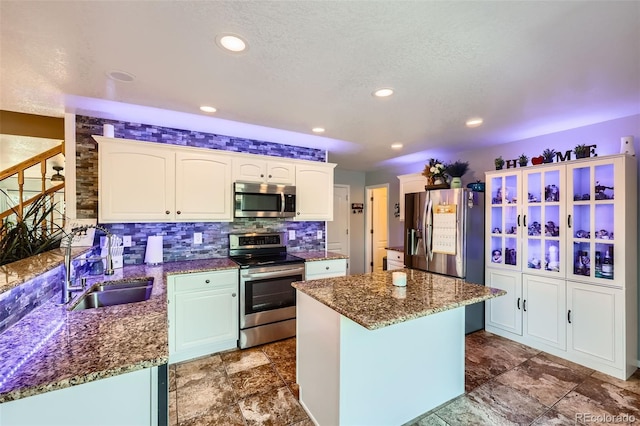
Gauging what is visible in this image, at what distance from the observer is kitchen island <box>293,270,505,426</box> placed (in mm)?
1615

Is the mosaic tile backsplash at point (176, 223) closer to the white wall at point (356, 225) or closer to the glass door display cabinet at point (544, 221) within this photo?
the white wall at point (356, 225)

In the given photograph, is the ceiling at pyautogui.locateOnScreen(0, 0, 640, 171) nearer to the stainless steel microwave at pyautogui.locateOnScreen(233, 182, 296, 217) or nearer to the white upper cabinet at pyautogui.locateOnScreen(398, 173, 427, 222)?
the stainless steel microwave at pyautogui.locateOnScreen(233, 182, 296, 217)

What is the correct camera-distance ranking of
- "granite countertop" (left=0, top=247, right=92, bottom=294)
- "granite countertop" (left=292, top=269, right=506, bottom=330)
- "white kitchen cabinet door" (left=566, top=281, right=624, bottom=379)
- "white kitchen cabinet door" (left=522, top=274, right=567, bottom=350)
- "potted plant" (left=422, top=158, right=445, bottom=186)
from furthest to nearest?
1. "potted plant" (left=422, top=158, right=445, bottom=186)
2. "white kitchen cabinet door" (left=522, top=274, right=567, bottom=350)
3. "white kitchen cabinet door" (left=566, top=281, right=624, bottom=379)
4. "granite countertop" (left=292, top=269, right=506, bottom=330)
5. "granite countertop" (left=0, top=247, right=92, bottom=294)

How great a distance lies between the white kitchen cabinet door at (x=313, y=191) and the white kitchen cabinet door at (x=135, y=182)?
1.47 metres

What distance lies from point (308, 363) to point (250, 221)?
6.56 feet

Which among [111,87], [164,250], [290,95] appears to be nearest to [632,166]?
[290,95]

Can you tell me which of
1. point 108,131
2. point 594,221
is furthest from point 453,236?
point 108,131

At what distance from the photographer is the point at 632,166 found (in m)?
2.55

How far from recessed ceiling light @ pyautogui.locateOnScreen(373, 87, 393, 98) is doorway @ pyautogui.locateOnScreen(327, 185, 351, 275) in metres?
3.70

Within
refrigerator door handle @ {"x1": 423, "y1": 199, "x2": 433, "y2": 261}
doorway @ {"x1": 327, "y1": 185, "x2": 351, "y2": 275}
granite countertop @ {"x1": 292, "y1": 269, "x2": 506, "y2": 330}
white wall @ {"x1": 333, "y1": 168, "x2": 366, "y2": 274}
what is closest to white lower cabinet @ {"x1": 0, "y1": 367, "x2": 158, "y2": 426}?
granite countertop @ {"x1": 292, "y1": 269, "x2": 506, "y2": 330}

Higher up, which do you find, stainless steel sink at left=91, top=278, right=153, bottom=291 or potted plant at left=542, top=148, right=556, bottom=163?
potted plant at left=542, top=148, right=556, bottom=163

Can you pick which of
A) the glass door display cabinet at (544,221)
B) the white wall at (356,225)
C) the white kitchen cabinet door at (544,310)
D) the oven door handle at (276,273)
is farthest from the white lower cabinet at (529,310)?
the white wall at (356,225)

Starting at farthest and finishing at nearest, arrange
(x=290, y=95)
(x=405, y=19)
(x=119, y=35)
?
(x=290, y=95), (x=119, y=35), (x=405, y=19)

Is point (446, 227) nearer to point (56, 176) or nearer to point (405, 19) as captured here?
point (405, 19)
